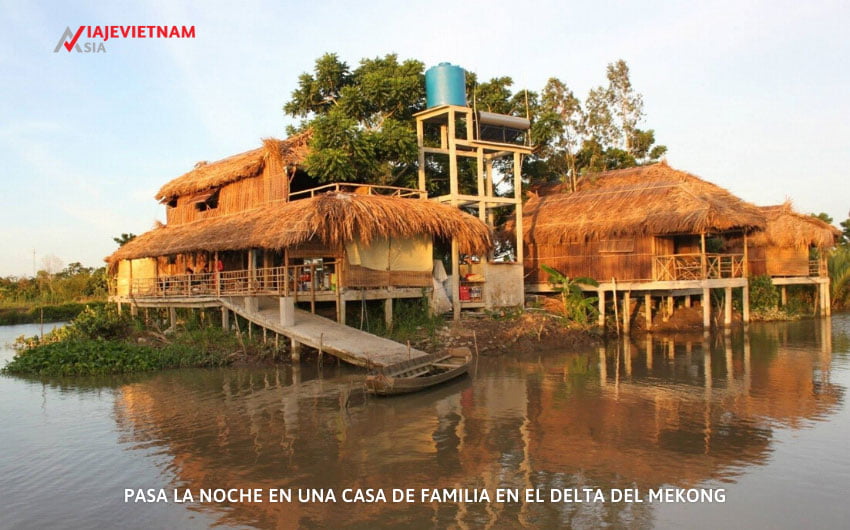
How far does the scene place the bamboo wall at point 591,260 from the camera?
20953 mm

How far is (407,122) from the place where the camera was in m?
22.6

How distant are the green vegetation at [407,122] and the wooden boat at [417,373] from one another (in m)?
7.01

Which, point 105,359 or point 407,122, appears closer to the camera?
point 105,359

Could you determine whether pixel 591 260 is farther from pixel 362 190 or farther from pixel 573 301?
pixel 362 190

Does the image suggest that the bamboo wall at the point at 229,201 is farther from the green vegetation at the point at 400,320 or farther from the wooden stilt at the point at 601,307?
the wooden stilt at the point at 601,307

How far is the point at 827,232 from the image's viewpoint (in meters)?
24.8

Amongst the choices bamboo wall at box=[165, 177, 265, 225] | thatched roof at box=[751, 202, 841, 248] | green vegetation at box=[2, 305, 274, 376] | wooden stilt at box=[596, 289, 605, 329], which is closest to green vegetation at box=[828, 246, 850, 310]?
thatched roof at box=[751, 202, 841, 248]

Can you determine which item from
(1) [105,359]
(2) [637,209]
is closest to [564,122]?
(2) [637,209]

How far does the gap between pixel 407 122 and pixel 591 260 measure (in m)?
7.68

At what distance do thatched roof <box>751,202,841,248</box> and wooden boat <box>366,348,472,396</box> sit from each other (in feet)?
52.1

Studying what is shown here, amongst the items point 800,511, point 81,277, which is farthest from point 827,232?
point 81,277

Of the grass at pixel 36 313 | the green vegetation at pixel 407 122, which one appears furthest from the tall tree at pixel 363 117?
the grass at pixel 36 313

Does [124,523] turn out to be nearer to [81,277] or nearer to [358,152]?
[358,152]

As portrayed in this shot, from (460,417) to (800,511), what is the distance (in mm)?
5033
